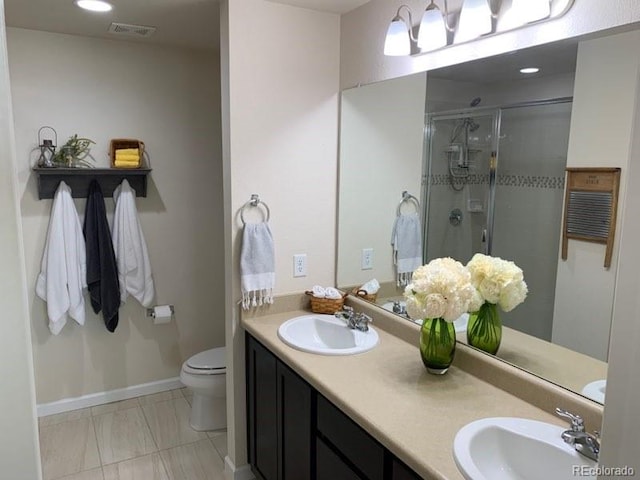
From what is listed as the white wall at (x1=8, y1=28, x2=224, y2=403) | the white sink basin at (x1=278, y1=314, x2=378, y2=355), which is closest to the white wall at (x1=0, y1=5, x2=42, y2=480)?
the white sink basin at (x1=278, y1=314, x2=378, y2=355)

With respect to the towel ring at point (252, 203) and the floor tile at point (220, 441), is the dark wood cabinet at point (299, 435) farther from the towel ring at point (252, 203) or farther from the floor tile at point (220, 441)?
the towel ring at point (252, 203)

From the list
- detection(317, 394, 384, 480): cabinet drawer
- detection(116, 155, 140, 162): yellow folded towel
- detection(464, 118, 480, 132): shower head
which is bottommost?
detection(317, 394, 384, 480): cabinet drawer

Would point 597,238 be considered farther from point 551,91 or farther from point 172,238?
point 172,238

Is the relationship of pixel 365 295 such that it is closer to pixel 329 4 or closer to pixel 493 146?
pixel 493 146

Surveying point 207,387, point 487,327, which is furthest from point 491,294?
point 207,387

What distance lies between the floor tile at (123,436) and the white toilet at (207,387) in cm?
32

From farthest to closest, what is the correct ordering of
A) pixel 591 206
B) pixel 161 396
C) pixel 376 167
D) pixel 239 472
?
pixel 161 396 < pixel 239 472 < pixel 376 167 < pixel 591 206

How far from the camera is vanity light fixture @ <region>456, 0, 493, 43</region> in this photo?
5.48ft

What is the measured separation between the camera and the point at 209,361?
3080 millimetres

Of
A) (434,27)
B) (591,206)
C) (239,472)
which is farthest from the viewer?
(239,472)

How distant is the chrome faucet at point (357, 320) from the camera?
88.1 inches

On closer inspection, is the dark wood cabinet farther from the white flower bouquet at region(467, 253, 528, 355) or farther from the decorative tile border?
the decorative tile border

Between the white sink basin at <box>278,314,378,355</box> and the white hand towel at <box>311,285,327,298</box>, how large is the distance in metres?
0.11

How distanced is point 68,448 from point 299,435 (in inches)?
68.1
